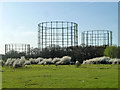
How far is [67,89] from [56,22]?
63214mm

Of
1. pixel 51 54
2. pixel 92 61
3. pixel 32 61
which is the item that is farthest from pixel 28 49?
pixel 92 61

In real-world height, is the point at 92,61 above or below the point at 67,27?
below

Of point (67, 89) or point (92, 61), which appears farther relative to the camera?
point (92, 61)

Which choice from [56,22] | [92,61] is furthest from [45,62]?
[56,22]

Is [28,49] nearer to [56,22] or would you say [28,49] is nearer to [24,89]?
[56,22]

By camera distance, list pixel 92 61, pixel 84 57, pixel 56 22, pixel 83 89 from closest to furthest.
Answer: pixel 83 89 → pixel 92 61 → pixel 84 57 → pixel 56 22

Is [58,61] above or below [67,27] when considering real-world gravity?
below

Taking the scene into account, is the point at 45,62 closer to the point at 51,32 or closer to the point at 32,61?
the point at 32,61

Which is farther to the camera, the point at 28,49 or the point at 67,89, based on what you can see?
the point at 28,49

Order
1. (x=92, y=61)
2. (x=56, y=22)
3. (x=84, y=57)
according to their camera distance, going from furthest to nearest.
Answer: (x=56, y=22)
(x=84, y=57)
(x=92, y=61)

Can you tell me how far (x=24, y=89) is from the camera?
11047 mm

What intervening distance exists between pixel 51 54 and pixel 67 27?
55.2 feet

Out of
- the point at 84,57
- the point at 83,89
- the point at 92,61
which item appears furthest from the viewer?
the point at 84,57

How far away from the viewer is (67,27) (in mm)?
74250
